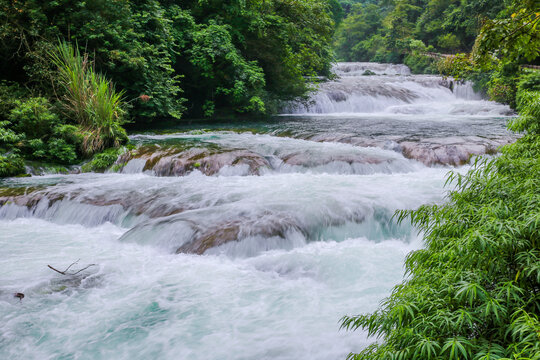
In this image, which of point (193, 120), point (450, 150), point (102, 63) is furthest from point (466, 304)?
point (193, 120)

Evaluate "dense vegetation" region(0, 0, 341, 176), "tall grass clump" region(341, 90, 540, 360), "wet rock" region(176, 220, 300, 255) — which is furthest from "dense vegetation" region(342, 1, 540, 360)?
"dense vegetation" region(0, 0, 341, 176)

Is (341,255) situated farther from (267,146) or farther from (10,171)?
(10,171)

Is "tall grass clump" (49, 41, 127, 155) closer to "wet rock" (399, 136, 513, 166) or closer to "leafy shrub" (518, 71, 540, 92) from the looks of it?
"wet rock" (399, 136, 513, 166)

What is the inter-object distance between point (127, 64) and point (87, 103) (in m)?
2.18

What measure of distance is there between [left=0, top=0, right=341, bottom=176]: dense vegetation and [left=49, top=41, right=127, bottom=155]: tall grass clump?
24 millimetres

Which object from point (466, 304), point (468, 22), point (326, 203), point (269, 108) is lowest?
point (326, 203)

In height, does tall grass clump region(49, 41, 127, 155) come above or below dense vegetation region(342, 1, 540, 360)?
above

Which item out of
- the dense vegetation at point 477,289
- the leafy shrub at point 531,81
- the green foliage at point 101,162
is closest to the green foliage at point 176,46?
the green foliage at point 101,162

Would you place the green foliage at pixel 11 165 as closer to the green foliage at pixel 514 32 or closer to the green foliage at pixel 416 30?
the green foliage at pixel 514 32

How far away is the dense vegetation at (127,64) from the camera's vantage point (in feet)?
26.8

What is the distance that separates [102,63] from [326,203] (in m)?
7.96

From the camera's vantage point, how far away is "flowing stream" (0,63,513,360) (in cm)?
311

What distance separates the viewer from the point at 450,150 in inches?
320

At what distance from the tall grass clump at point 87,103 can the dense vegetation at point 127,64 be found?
0.02 m
